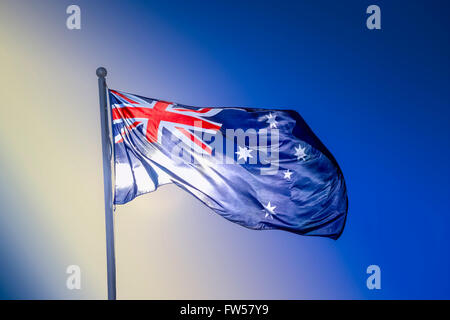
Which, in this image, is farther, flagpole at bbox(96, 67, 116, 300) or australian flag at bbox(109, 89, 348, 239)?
australian flag at bbox(109, 89, 348, 239)

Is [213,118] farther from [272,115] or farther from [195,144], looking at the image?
[272,115]

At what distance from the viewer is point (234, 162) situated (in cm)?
370

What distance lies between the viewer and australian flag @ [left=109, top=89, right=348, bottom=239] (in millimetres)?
3510

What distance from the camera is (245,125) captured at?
3.81m

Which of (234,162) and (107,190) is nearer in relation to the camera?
(107,190)

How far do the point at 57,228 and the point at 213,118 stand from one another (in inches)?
85.5

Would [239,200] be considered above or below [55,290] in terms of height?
above

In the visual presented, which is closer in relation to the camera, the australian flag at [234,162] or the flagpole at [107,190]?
the flagpole at [107,190]

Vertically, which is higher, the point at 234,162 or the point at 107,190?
the point at 234,162

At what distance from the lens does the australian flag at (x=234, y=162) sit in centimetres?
351
